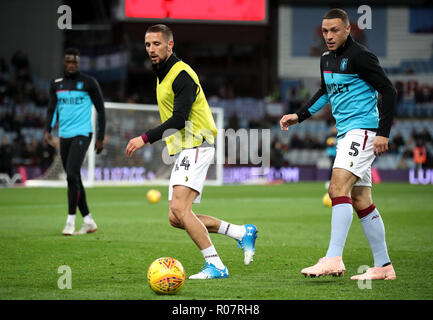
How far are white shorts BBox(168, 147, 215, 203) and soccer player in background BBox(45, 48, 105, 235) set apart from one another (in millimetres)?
3449

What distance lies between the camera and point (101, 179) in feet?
74.5

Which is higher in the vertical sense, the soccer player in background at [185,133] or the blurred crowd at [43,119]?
the soccer player in background at [185,133]

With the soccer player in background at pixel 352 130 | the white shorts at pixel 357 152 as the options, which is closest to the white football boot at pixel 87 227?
the soccer player in background at pixel 352 130

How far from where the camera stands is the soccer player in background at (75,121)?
358 inches

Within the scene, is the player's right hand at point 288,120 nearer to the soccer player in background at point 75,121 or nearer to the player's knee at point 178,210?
the player's knee at point 178,210

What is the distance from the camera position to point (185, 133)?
19.1 feet

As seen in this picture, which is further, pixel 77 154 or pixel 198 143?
pixel 77 154

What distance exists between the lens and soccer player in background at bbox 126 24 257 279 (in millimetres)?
5637

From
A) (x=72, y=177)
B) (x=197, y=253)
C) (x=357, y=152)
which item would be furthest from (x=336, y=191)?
(x=72, y=177)

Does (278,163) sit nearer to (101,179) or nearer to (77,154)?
(101,179)

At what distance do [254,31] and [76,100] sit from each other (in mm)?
26537

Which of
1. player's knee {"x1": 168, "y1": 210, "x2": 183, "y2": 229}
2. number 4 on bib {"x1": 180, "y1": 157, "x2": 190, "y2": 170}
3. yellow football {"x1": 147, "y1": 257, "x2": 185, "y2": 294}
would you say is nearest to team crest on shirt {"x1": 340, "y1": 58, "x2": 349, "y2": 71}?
number 4 on bib {"x1": 180, "y1": 157, "x2": 190, "y2": 170}

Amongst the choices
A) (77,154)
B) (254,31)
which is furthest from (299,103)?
(77,154)
